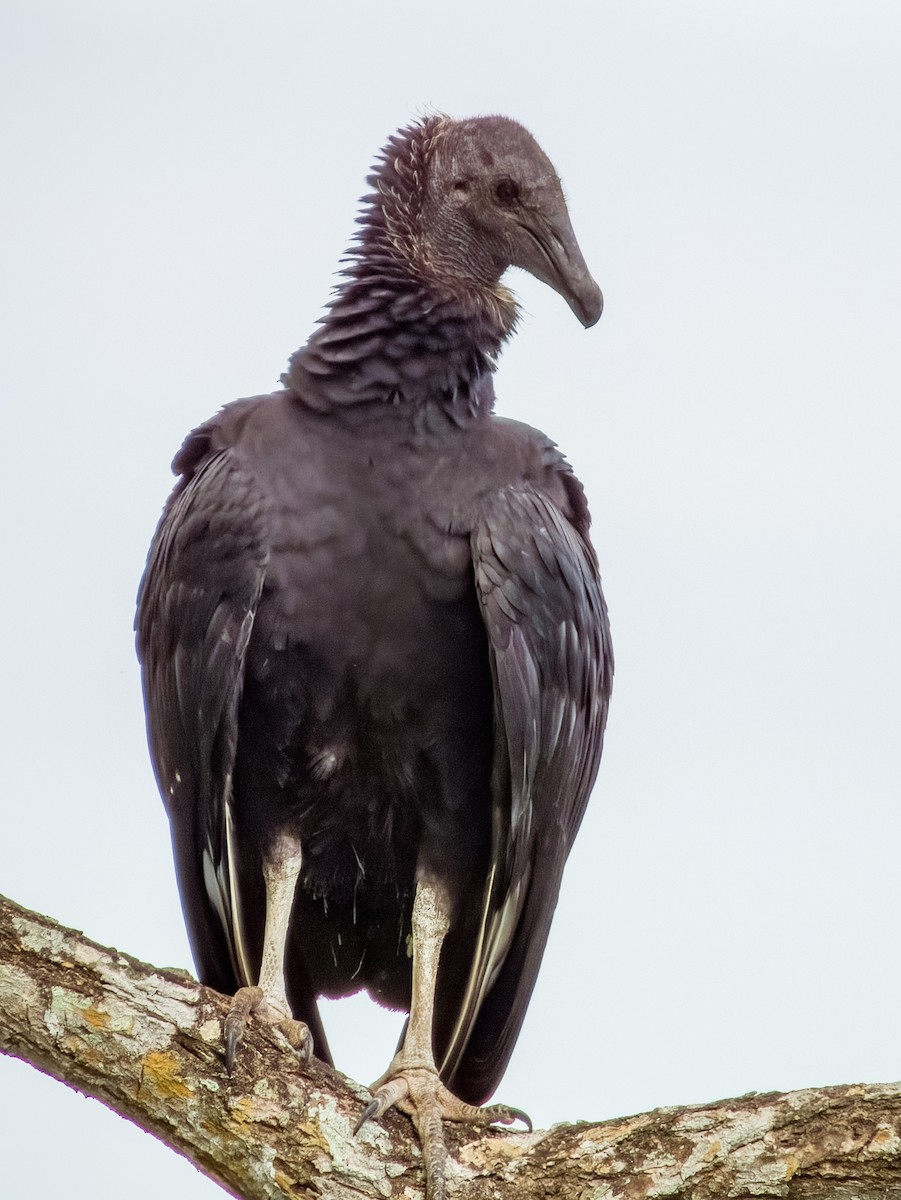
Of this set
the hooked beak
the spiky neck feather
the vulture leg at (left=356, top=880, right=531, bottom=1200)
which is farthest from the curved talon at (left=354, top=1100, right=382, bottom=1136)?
the hooked beak

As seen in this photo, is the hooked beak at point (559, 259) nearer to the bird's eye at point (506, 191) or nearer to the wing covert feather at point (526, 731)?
the bird's eye at point (506, 191)

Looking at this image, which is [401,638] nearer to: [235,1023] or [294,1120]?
[235,1023]

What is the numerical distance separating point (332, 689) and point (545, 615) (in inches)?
23.2

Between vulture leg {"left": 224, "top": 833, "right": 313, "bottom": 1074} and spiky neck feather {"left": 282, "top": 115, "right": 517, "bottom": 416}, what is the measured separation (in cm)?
122

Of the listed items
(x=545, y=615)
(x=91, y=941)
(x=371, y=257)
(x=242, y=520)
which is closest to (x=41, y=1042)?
(x=91, y=941)

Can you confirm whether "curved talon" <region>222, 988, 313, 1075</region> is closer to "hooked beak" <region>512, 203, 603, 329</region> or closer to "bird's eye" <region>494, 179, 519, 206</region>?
"hooked beak" <region>512, 203, 603, 329</region>

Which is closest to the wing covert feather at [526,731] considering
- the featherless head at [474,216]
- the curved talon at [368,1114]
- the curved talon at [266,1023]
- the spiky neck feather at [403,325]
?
the spiky neck feather at [403,325]

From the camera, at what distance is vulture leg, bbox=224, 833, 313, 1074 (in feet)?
11.4

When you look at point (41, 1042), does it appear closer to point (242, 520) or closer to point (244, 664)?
point (244, 664)

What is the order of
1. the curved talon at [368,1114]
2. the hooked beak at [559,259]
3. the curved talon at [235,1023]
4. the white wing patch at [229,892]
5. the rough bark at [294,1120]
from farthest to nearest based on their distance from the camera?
1. the hooked beak at [559,259]
2. the white wing patch at [229,892]
3. the curved talon at [368,1114]
4. the curved talon at [235,1023]
5. the rough bark at [294,1120]

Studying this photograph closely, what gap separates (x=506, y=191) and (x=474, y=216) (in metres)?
0.11

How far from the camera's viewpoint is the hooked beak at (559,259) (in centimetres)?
441

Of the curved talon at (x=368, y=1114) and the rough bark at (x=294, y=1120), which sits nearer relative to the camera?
the rough bark at (x=294, y=1120)

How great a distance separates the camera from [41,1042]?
318 centimetres
